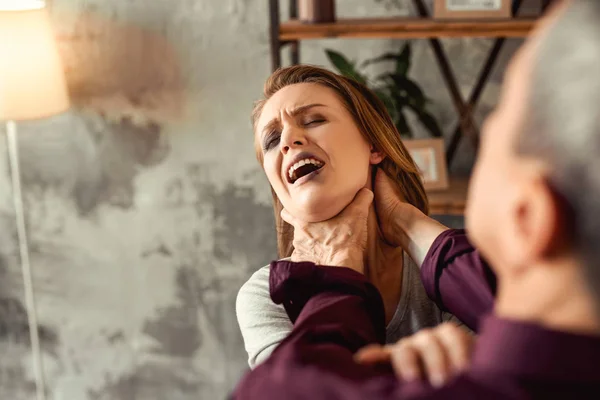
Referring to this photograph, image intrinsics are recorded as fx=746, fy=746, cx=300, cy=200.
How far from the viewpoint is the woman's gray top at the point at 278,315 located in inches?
47.5

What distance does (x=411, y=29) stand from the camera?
82.5 inches

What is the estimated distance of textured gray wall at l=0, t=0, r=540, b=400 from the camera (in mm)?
2625

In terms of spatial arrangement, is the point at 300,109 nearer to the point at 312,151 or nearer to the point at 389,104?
the point at 312,151

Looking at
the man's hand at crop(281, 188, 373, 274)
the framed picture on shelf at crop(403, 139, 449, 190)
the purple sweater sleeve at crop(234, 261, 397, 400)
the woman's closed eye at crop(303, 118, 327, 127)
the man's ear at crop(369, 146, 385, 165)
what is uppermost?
the woman's closed eye at crop(303, 118, 327, 127)

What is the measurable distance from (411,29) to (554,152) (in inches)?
63.4

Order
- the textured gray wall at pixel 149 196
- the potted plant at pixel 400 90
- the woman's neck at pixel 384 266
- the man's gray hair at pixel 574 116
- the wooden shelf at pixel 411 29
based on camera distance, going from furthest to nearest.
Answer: the textured gray wall at pixel 149 196 → the potted plant at pixel 400 90 → the wooden shelf at pixel 411 29 → the woman's neck at pixel 384 266 → the man's gray hair at pixel 574 116

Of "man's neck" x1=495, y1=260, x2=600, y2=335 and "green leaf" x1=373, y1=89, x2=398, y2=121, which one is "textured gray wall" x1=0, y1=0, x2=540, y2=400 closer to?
"green leaf" x1=373, y1=89, x2=398, y2=121

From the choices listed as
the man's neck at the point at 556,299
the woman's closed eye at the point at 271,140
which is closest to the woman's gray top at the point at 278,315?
the woman's closed eye at the point at 271,140

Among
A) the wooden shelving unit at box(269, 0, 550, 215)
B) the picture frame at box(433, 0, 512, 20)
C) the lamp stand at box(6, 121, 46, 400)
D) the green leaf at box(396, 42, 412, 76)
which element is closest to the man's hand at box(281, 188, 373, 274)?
the wooden shelving unit at box(269, 0, 550, 215)

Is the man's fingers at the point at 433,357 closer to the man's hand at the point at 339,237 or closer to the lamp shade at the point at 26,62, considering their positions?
the man's hand at the point at 339,237

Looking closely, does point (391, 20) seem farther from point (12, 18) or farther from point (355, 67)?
point (12, 18)

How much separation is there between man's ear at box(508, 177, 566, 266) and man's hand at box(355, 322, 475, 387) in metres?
0.16

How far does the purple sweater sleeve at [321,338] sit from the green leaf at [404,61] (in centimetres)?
140

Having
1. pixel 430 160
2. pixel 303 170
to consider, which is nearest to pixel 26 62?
pixel 430 160
